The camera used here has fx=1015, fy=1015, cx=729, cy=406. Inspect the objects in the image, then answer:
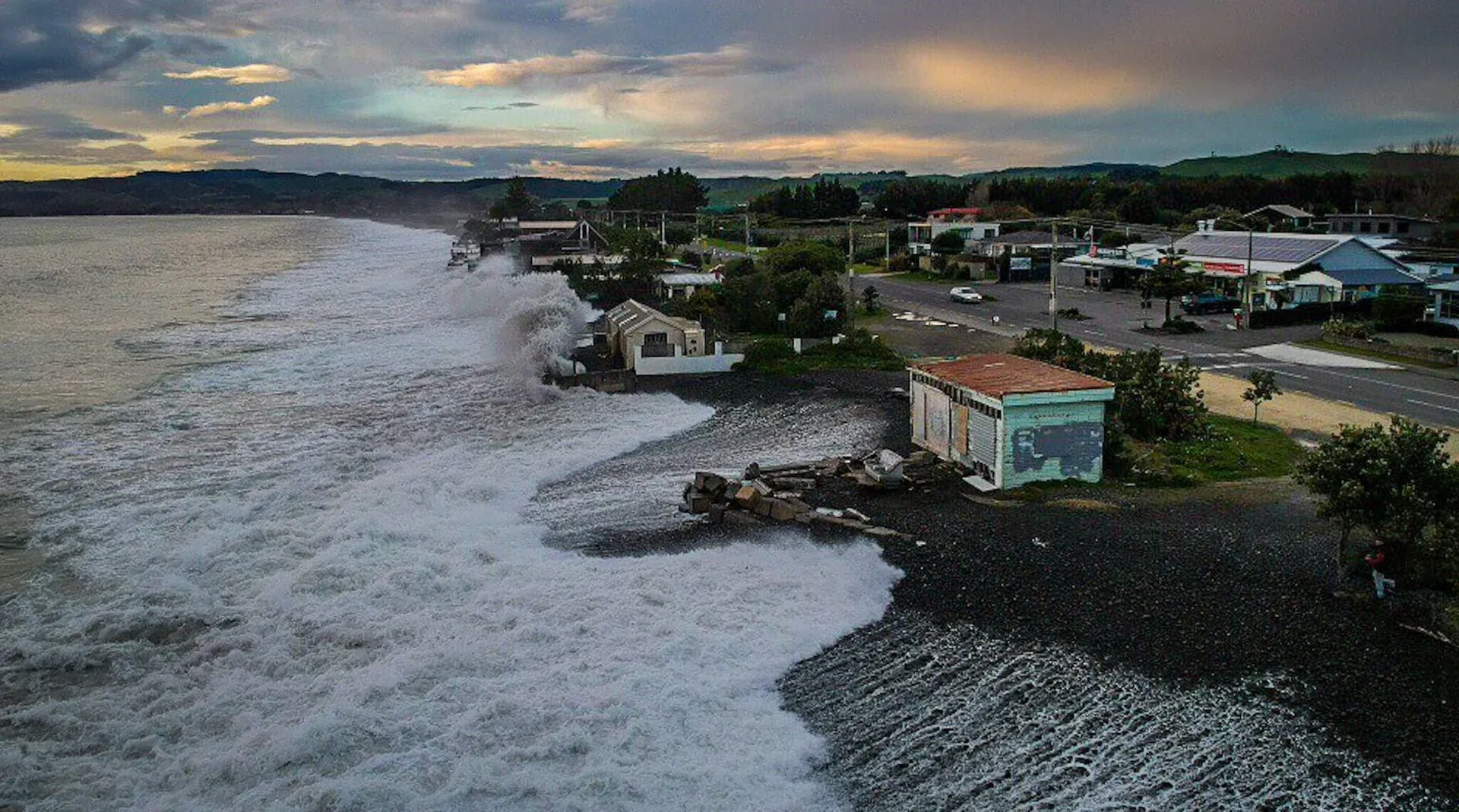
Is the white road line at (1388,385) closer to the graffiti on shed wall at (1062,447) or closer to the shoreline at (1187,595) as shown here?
the shoreline at (1187,595)

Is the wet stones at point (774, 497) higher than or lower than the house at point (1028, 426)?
lower

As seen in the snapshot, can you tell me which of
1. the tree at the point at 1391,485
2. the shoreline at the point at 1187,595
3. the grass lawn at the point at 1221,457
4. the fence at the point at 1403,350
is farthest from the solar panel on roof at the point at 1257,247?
the tree at the point at 1391,485

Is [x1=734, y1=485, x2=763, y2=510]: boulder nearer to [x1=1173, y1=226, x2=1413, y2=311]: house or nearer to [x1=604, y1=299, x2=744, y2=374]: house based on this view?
[x1=604, y1=299, x2=744, y2=374]: house

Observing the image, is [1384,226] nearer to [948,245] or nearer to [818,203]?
[948,245]

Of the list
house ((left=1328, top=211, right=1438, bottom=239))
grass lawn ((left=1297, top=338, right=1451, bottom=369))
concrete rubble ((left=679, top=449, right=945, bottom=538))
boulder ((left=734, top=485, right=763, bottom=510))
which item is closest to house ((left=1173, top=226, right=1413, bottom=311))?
grass lawn ((left=1297, top=338, right=1451, bottom=369))

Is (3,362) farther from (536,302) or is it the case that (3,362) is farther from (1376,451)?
(1376,451)
